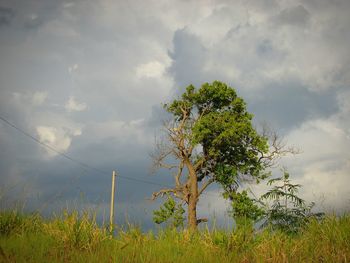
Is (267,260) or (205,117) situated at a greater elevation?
(205,117)

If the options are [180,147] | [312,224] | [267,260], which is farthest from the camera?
[180,147]

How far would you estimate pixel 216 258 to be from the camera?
6852 millimetres

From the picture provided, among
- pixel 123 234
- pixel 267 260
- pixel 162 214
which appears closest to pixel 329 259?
pixel 267 260

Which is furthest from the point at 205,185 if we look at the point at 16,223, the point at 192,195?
the point at 16,223

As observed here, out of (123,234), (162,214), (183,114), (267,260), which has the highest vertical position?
(183,114)

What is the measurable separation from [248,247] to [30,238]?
466 cm

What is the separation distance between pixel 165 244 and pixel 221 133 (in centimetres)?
1845

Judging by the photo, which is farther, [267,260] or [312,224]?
[312,224]

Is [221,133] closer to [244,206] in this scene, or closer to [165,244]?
[244,206]

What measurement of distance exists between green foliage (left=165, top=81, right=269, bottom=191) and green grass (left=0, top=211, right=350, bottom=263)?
16958 mm

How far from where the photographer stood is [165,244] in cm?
781

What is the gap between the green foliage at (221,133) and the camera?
2614 cm

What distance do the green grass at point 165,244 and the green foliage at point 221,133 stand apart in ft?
55.6

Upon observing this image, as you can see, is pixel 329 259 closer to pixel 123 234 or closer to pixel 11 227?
pixel 123 234
